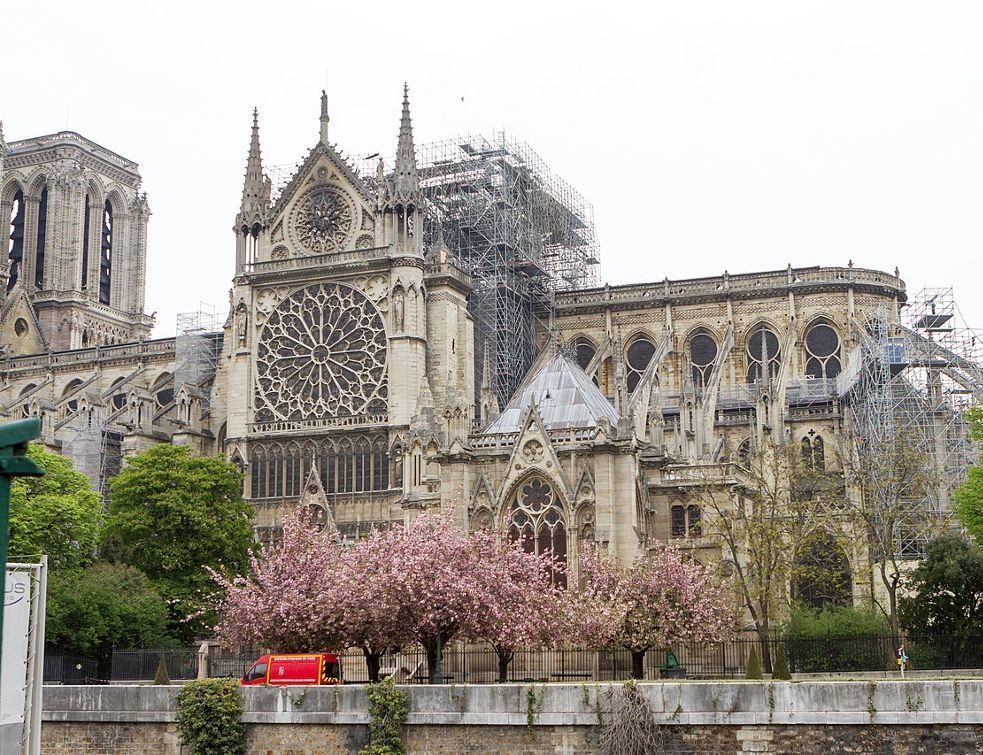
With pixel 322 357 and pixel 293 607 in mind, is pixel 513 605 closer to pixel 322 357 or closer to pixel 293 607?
pixel 293 607

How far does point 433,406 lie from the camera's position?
55.5 metres

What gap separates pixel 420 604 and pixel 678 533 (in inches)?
454

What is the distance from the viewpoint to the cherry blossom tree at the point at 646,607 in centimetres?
3222

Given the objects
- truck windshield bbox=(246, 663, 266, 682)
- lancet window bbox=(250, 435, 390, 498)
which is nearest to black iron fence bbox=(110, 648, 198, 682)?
truck windshield bbox=(246, 663, 266, 682)

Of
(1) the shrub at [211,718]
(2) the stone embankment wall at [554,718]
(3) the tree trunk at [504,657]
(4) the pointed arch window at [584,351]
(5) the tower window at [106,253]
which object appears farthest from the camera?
(5) the tower window at [106,253]

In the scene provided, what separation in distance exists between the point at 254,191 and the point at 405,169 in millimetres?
7588

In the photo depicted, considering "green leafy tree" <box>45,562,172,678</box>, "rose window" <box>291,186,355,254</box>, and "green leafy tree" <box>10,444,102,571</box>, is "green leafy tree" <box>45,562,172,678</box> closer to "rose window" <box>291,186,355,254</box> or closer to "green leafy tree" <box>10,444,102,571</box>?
"green leafy tree" <box>10,444,102,571</box>

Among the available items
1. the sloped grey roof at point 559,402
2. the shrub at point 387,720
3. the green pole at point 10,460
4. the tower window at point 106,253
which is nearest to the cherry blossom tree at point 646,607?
the sloped grey roof at point 559,402

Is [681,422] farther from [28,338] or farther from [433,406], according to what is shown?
[28,338]

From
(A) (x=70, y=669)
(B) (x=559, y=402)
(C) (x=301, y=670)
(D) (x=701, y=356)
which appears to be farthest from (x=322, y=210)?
(C) (x=301, y=670)

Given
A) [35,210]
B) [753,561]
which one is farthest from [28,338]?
[753,561]

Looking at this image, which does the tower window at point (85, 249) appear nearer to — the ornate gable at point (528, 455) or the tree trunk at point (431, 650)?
the ornate gable at point (528, 455)

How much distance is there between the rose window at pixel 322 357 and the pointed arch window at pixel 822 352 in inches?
781

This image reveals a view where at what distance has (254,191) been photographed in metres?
61.3
